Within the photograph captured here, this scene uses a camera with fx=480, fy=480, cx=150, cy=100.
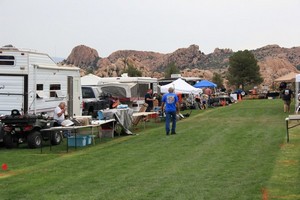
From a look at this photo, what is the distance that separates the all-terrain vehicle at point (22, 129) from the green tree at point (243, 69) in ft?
176

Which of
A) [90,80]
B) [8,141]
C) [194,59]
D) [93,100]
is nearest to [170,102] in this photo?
[8,141]

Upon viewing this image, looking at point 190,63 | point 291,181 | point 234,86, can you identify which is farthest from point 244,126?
point 190,63

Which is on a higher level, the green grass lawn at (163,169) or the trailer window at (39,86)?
the trailer window at (39,86)

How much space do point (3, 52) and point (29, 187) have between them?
7.99 m

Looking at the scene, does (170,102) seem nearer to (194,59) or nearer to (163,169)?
(163,169)

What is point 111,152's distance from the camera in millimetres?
10992

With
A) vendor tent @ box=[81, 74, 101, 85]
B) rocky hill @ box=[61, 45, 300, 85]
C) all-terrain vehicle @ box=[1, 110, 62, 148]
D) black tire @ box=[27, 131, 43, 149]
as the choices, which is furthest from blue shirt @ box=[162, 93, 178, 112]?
rocky hill @ box=[61, 45, 300, 85]

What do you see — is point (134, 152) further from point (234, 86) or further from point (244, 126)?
point (234, 86)

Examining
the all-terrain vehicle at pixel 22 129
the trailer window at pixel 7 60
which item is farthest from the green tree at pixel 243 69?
the all-terrain vehicle at pixel 22 129

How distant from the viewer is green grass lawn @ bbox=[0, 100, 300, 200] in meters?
6.60

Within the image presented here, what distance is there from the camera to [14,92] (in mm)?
13992

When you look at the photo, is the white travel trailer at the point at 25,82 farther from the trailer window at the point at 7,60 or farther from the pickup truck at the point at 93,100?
the pickup truck at the point at 93,100

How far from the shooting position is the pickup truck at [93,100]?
21578 millimetres

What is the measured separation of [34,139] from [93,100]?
975 cm
